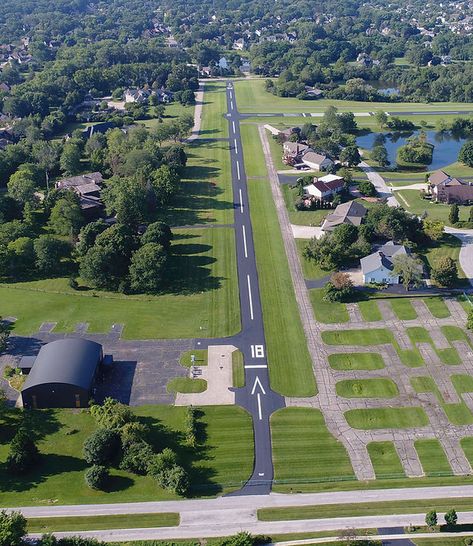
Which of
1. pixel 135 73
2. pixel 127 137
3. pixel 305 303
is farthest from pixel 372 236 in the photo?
pixel 135 73

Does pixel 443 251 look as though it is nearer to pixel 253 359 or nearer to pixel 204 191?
pixel 253 359

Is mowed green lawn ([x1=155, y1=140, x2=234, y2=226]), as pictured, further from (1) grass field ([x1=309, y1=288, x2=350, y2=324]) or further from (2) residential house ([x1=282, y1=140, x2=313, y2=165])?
(1) grass field ([x1=309, y1=288, x2=350, y2=324])

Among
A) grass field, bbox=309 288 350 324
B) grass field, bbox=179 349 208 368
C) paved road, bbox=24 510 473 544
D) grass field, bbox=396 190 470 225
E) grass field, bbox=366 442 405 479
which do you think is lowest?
grass field, bbox=366 442 405 479

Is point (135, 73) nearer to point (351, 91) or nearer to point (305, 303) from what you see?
point (351, 91)

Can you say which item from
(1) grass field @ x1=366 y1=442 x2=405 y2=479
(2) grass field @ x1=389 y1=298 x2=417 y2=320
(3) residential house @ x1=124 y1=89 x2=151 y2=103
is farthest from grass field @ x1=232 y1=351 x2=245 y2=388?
(3) residential house @ x1=124 y1=89 x2=151 y2=103

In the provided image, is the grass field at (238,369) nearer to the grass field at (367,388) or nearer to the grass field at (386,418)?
the grass field at (367,388)

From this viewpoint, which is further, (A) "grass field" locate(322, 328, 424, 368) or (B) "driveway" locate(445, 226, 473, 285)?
(B) "driveway" locate(445, 226, 473, 285)

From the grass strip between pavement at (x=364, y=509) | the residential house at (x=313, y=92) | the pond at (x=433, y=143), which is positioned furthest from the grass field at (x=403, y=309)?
the residential house at (x=313, y=92)
